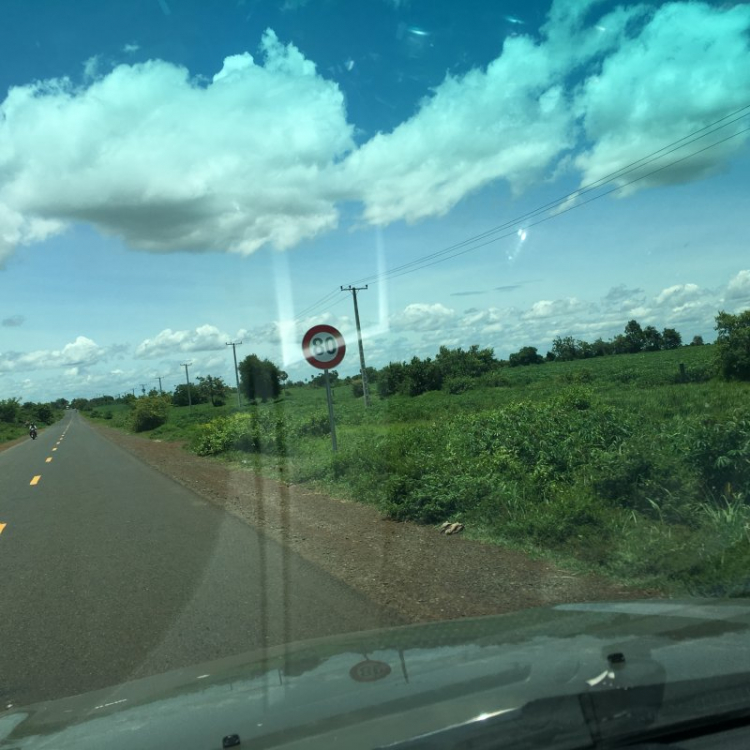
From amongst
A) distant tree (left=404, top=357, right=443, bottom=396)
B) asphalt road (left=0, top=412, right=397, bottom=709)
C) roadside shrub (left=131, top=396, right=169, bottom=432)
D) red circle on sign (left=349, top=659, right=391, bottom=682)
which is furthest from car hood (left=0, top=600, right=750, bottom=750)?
roadside shrub (left=131, top=396, right=169, bottom=432)

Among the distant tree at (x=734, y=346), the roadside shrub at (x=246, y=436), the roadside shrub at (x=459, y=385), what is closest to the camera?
the roadside shrub at (x=246, y=436)

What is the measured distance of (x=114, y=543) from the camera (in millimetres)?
8492

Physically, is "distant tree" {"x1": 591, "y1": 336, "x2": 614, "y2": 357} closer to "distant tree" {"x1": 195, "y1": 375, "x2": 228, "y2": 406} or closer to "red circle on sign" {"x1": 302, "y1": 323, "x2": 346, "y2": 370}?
"distant tree" {"x1": 195, "y1": 375, "x2": 228, "y2": 406}

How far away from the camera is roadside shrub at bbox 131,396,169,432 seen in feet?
168

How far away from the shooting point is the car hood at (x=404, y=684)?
2551 millimetres

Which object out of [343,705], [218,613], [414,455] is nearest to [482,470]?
[414,455]

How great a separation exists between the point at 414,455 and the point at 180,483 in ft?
19.7

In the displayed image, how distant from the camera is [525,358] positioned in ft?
286

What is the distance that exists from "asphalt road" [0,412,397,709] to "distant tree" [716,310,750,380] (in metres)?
27.4

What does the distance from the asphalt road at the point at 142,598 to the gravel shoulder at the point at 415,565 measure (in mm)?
289

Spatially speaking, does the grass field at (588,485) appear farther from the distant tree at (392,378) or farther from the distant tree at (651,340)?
the distant tree at (651,340)

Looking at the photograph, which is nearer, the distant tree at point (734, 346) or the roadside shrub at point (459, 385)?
the distant tree at point (734, 346)

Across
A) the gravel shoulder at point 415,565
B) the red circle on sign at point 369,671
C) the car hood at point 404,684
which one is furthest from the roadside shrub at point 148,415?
the red circle on sign at point 369,671

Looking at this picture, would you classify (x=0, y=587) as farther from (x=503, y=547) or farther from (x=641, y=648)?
(x=641, y=648)
